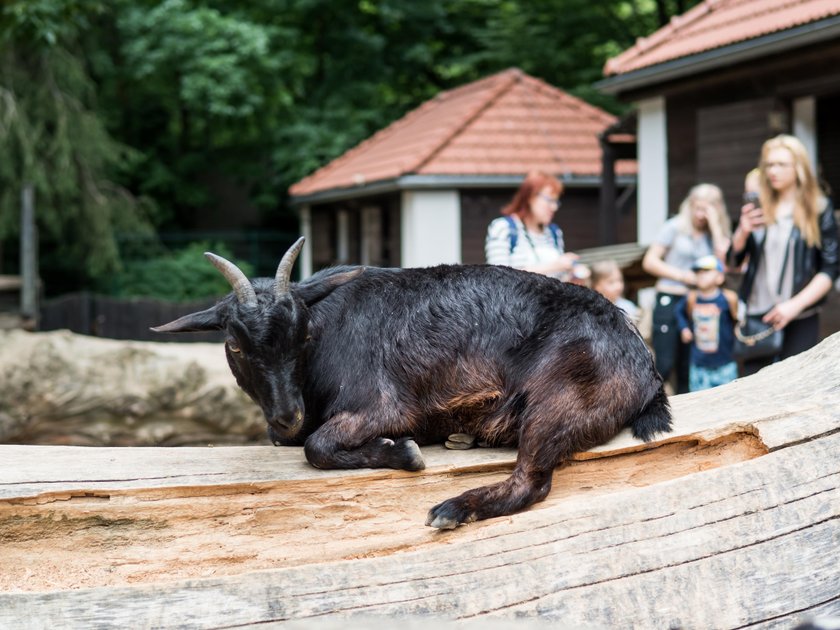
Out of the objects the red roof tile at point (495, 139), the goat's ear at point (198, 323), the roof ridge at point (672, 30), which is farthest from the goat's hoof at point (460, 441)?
the red roof tile at point (495, 139)

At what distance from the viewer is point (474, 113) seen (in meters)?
19.9

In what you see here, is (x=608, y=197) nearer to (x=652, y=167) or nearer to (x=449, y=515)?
(x=652, y=167)

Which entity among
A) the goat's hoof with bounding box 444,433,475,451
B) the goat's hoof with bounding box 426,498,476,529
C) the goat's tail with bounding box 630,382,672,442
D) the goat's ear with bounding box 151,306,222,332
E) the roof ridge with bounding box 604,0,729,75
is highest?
the roof ridge with bounding box 604,0,729,75

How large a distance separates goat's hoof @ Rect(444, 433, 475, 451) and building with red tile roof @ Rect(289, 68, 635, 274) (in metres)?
14.0

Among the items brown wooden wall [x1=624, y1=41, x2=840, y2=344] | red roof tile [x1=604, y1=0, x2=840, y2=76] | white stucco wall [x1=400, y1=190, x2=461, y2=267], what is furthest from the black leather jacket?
white stucco wall [x1=400, y1=190, x2=461, y2=267]

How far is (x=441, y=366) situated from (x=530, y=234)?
2.49 meters

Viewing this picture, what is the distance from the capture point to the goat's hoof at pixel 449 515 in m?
3.28

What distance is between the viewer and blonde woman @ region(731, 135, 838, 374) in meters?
5.55

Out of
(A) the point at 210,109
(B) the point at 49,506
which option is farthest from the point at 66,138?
(B) the point at 49,506

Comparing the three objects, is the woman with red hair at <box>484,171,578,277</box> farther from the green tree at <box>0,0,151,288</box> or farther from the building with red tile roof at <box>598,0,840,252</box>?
the green tree at <box>0,0,151,288</box>

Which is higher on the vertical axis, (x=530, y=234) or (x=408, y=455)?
(x=530, y=234)

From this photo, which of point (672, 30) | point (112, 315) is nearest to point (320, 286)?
point (672, 30)

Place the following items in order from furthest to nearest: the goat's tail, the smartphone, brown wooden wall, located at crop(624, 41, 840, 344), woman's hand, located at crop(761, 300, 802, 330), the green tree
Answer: the green tree < brown wooden wall, located at crop(624, 41, 840, 344) < the smartphone < woman's hand, located at crop(761, 300, 802, 330) < the goat's tail

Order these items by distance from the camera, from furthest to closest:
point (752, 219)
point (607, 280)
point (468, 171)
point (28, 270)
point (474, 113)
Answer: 1. point (474, 113)
2. point (468, 171)
3. point (28, 270)
4. point (607, 280)
5. point (752, 219)
